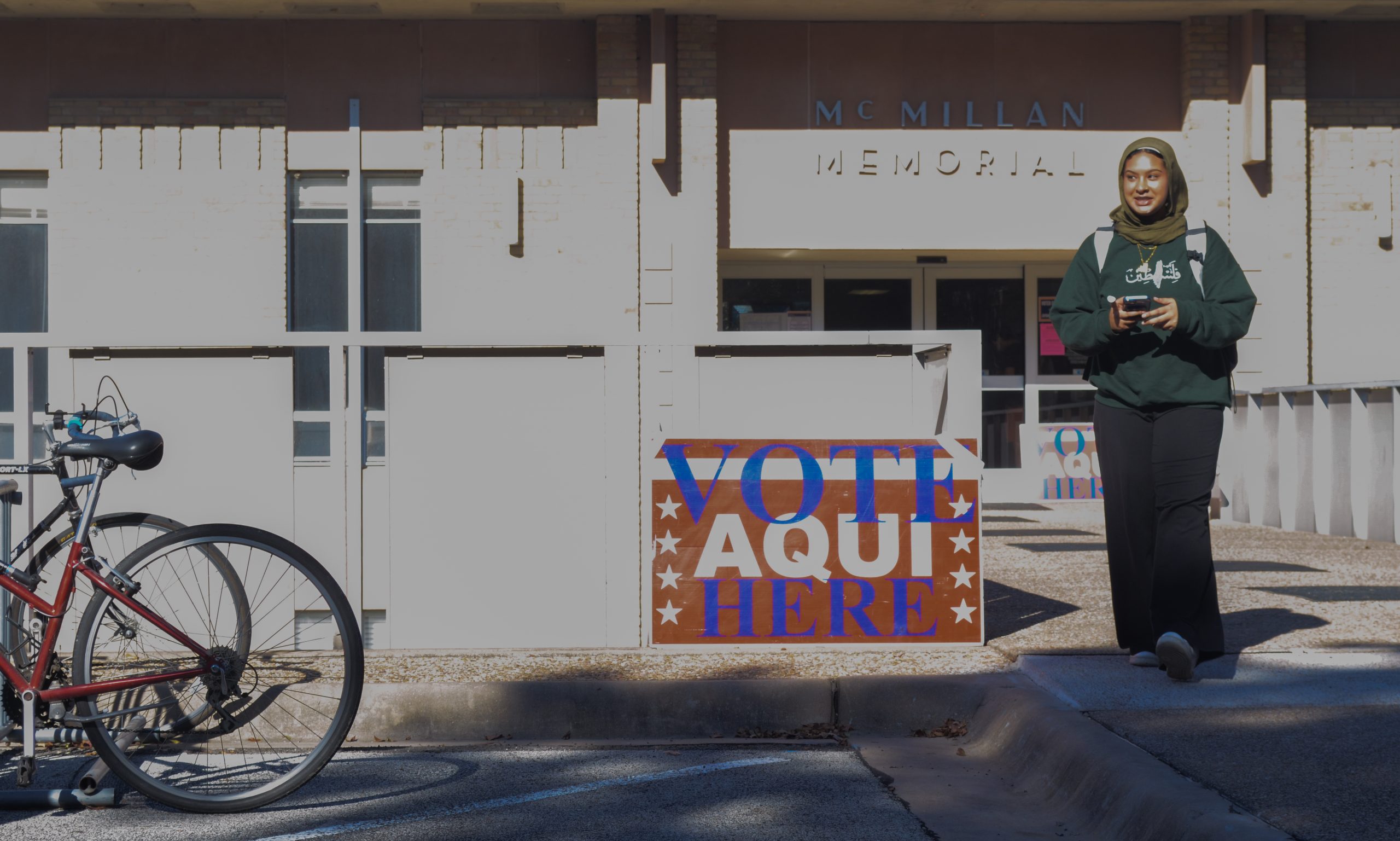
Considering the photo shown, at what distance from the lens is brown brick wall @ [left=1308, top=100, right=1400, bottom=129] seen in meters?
14.7

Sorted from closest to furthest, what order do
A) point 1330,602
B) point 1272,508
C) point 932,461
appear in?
1. point 932,461
2. point 1330,602
3. point 1272,508

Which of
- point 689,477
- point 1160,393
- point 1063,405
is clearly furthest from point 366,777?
point 1063,405

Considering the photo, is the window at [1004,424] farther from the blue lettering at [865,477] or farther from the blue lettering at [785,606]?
the blue lettering at [785,606]

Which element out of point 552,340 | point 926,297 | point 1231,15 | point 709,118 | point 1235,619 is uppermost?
point 1231,15

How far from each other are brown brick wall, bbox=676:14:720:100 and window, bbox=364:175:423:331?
304 cm

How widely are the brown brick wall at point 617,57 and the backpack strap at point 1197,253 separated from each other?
9.99 m

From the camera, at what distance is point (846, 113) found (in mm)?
14680

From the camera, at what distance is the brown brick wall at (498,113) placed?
14344 millimetres

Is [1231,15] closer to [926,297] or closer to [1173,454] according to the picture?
[926,297]

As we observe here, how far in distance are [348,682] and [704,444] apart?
215 cm

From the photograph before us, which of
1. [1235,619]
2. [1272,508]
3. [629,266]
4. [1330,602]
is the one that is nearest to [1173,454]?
[1235,619]

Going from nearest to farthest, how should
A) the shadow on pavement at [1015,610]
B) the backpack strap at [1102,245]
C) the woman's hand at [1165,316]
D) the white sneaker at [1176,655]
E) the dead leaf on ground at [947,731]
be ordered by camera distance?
the woman's hand at [1165,316] → the white sneaker at [1176,655] → the dead leaf on ground at [947,731] → the backpack strap at [1102,245] → the shadow on pavement at [1015,610]

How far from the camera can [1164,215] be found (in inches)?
200

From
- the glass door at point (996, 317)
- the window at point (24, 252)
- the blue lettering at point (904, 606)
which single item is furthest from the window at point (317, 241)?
the blue lettering at point (904, 606)
